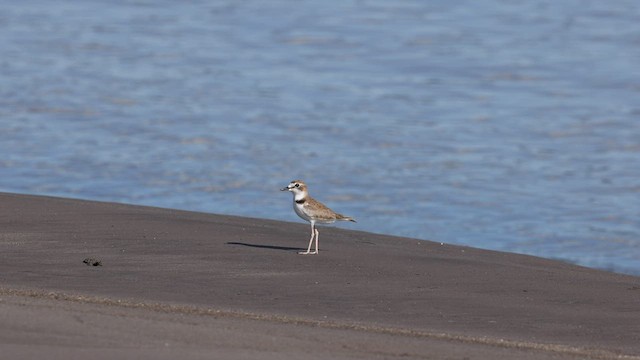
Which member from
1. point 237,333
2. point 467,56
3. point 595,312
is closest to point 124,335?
point 237,333

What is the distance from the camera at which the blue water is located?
17422 millimetres

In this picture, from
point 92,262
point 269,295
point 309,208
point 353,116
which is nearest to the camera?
point 269,295

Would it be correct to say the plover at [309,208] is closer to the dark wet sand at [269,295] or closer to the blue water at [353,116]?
the dark wet sand at [269,295]

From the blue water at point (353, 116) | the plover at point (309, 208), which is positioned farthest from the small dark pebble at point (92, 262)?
the blue water at point (353, 116)

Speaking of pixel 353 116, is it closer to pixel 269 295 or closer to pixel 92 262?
pixel 92 262

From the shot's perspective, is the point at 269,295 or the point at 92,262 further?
the point at 92,262

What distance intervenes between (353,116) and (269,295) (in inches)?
483

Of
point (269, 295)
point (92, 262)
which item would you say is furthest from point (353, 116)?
point (269, 295)

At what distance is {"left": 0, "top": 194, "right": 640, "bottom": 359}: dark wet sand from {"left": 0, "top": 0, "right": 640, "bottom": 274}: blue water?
4109 mm

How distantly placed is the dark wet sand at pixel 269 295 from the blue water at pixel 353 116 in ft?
13.5

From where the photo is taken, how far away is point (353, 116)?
21.9 meters

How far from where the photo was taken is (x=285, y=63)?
2600 cm

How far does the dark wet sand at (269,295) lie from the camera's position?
26.5 ft

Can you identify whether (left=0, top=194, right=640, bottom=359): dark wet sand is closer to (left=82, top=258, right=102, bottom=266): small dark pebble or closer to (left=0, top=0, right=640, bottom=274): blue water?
(left=82, top=258, right=102, bottom=266): small dark pebble
